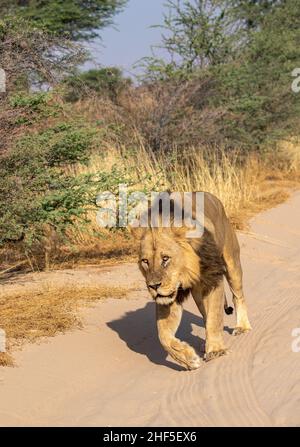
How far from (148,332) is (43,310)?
0.94 m

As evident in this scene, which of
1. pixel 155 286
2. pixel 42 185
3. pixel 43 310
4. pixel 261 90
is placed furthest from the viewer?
pixel 261 90

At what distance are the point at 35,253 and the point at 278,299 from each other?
323 cm

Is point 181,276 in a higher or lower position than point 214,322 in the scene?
higher

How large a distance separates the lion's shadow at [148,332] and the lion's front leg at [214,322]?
0.35m

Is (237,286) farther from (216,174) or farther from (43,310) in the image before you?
(216,174)

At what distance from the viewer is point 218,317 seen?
647 centimetres

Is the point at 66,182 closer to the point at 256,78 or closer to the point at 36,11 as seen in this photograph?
the point at 256,78

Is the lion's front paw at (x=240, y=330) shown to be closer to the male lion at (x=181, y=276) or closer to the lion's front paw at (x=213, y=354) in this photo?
the male lion at (x=181, y=276)

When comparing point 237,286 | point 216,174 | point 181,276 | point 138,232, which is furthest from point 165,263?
point 216,174

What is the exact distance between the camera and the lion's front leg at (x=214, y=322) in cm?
642

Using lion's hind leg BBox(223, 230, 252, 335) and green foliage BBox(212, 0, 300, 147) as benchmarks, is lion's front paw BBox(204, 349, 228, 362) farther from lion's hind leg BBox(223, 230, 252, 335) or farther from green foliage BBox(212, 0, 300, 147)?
green foliage BBox(212, 0, 300, 147)

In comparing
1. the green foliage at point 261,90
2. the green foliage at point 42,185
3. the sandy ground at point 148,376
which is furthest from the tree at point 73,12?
the sandy ground at point 148,376

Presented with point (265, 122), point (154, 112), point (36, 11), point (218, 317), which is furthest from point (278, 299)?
point (36, 11)

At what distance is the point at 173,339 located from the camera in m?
6.27
